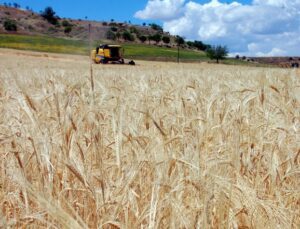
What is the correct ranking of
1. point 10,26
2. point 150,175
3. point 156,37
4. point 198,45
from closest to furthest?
point 150,175
point 10,26
point 156,37
point 198,45

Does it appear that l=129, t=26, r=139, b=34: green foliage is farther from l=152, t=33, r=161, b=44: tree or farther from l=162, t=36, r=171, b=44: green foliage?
l=162, t=36, r=171, b=44: green foliage

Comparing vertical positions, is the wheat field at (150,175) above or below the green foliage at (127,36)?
below

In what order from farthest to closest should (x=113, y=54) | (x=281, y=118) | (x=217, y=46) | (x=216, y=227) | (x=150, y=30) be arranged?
(x=150, y=30)
(x=217, y=46)
(x=113, y=54)
(x=281, y=118)
(x=216, y=227)

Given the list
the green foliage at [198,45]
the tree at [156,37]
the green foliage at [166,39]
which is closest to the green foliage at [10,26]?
the tree at [156,37]

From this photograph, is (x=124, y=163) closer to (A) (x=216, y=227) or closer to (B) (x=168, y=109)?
(A) (x=216, y=227)

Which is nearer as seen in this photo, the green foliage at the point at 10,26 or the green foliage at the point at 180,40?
the green foliage at the point at 10,26

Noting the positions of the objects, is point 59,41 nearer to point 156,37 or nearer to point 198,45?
point 156,37

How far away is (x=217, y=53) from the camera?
→ 280 ft

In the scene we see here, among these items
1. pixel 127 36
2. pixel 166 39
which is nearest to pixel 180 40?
pixel 166 39

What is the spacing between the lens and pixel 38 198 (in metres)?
0.70

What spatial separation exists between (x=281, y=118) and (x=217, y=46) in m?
86.7

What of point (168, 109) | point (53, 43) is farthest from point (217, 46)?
point (168, 109)

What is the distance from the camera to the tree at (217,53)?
3353 inches

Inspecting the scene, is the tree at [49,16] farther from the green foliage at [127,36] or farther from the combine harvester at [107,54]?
the combine harvester at [107,54]
